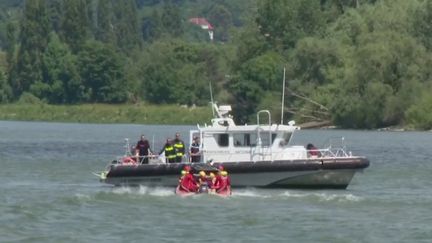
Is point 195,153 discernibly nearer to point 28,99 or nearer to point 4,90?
point 28,99

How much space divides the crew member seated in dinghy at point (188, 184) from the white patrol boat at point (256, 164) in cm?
159

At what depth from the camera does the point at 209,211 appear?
47.2 m

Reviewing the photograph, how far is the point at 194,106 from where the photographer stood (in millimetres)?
165250

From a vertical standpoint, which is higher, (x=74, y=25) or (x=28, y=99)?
(x=74, y=25)

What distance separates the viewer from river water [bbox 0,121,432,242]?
41688mm

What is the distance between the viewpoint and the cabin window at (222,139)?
179 ft

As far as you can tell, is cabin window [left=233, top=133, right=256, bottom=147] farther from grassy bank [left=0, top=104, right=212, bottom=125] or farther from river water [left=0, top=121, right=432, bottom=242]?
grassy bank [left=0, top=104, right=212, bottom=125]

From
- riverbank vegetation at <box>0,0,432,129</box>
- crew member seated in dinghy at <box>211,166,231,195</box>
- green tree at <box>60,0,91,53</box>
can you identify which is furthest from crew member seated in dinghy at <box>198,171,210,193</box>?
green tree at <box>60,0,91,53</box>

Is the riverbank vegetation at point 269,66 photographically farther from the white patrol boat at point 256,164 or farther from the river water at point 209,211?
the white patrol boat at point 256,164

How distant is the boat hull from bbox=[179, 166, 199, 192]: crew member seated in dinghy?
2337 mm

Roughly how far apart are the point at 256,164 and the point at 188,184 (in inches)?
136

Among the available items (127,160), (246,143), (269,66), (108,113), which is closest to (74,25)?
(108,113)

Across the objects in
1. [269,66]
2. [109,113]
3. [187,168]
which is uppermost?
[269,66]

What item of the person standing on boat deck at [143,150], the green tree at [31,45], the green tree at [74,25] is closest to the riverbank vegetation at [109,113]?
the green tree at [31,45]
